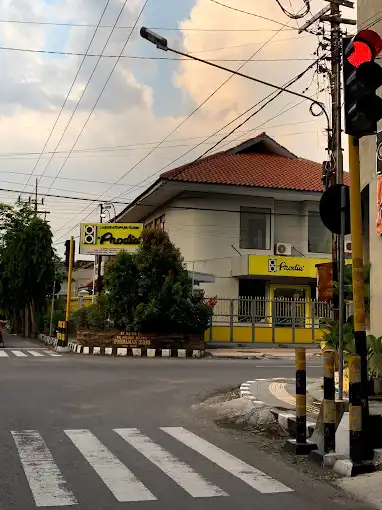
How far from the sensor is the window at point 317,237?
1339 inches

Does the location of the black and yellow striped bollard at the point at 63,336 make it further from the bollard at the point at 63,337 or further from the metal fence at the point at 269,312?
the metal fence at the point at 269,312

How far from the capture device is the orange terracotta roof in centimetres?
3130

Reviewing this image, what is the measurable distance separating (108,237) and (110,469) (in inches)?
998

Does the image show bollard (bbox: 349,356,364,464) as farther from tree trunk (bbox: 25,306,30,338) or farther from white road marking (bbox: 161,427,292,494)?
tree trunk (bbox: 25,306,30,338)

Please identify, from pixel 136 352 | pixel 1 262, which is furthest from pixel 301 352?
pixel 1 262

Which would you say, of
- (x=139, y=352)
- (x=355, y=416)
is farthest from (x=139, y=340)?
(x=355, y=416)

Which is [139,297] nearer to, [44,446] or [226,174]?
[226,174]

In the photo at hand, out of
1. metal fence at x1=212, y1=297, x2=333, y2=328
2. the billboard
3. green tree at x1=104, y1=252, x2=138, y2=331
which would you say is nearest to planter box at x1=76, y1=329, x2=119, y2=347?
green tree at x1=104, y1=252, x2=138, y2=331

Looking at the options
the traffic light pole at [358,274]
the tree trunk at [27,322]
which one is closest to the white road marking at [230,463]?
the traffic light pole at [358,274]

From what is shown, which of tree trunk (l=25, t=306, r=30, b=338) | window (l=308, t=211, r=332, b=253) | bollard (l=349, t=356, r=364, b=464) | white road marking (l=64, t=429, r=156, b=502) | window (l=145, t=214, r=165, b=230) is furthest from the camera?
tree trunk (l=25, t=306, r=30, b=338)

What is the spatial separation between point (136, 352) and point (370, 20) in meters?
15.1

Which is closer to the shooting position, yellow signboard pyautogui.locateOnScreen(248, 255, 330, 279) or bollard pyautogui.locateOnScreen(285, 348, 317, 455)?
bollard pyautogui.locateOnScreen(285, 348, 317, 455)

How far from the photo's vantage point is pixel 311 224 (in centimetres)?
3409

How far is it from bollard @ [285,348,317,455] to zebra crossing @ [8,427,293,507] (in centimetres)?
75
